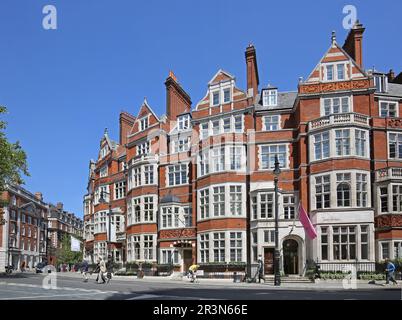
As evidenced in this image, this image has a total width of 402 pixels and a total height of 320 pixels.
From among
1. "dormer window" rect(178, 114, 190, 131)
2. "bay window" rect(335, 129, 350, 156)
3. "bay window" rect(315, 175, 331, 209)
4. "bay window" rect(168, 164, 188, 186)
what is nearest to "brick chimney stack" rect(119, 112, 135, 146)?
"dormer window" rect(178, 114, 190, 131)

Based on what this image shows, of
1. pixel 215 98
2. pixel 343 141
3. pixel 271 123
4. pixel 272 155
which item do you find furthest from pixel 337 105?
pixel 215 98

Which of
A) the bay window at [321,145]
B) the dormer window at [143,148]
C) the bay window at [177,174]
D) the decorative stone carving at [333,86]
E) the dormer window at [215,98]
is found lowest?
the bay window at [177,174]

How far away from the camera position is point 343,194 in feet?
118

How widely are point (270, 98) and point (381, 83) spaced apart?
29.6 ft

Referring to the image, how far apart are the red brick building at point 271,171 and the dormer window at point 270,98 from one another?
0.31 ft

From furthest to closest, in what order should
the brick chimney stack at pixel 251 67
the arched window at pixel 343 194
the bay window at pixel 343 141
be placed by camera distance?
the brick chimney stack at pixel 251 67 → the bay window at pixel 343 141 → the arched window at pixel 343 194

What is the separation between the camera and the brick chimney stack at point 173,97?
50344 millimetres

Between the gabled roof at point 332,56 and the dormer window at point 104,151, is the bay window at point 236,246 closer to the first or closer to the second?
the gabled roof at point 332,56

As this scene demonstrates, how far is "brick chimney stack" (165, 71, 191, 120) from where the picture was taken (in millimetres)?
50344

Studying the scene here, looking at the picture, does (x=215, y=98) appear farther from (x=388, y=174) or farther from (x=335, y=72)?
(x=388, y=174)

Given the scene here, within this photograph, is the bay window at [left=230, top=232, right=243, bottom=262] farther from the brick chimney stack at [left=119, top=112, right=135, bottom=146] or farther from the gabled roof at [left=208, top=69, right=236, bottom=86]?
the brick chimney stack at [left=119, top=112, right=135, bottom=146]

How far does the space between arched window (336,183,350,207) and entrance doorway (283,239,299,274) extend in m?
5.13

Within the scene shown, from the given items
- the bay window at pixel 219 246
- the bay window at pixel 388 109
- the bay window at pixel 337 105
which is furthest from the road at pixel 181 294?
the bay window at pixel 388 109
